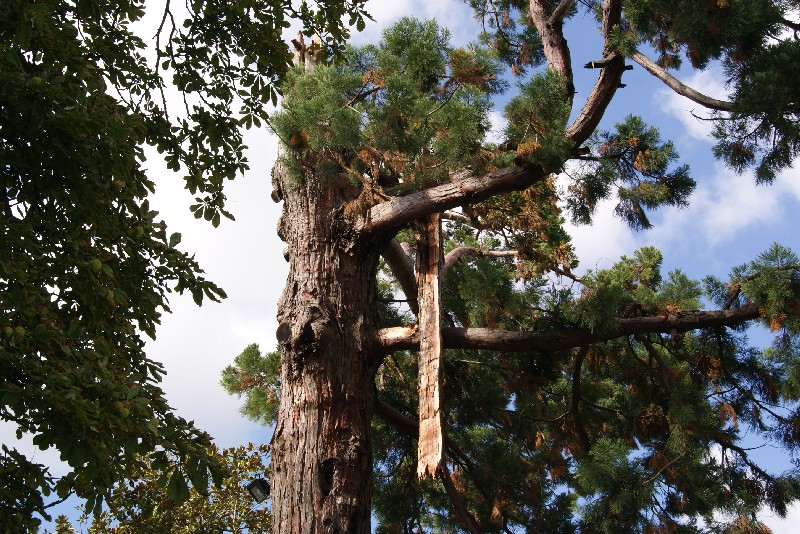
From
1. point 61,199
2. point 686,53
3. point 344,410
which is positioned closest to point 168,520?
point 344,410

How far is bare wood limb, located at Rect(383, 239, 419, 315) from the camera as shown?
7.02 m

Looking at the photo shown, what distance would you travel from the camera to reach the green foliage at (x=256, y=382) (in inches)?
321

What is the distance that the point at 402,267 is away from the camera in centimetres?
716

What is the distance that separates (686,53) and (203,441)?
13.6ft

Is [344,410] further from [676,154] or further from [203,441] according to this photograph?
[676,154]

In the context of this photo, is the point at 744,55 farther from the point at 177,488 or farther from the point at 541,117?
the point at 177,488

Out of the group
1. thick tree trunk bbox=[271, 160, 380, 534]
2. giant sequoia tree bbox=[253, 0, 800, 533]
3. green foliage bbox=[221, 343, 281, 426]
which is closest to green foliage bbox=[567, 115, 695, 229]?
giant sequoia tree bbox=[253, 0, 800, 533]

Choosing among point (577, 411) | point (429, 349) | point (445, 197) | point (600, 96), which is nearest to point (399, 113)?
point (445, 197)

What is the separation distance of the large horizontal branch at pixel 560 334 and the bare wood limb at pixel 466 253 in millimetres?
1299

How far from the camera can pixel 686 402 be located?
621cm

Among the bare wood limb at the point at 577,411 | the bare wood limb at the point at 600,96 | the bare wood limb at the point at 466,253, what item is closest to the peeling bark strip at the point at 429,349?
the bare wood limb at the point at 466,253

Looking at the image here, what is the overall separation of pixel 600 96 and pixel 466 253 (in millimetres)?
2532

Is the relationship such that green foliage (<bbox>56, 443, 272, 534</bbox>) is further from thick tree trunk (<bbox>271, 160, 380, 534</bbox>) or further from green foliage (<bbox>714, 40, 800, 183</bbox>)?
green foliage (<bbox>714, 40, 800, 183</bbox>)

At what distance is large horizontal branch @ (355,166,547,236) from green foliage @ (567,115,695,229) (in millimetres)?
804
